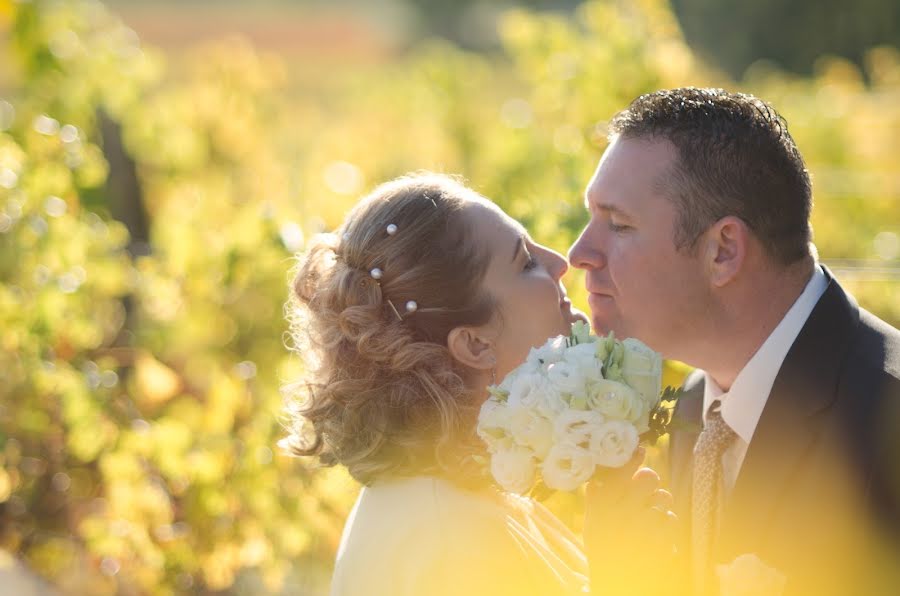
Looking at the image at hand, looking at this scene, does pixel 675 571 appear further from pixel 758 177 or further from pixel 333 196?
pixel 333 196

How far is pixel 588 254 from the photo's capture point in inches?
130

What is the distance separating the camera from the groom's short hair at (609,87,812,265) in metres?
3.14

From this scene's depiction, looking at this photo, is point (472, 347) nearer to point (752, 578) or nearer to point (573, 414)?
point (573, 414)

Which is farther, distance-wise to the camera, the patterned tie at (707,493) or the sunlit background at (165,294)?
the sunlit background at (165,294)

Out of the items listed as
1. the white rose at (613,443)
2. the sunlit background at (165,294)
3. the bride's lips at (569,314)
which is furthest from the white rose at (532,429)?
the sunlit background at (165,294)

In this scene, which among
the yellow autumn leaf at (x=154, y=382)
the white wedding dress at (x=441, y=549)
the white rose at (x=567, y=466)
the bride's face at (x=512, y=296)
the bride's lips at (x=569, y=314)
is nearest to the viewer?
the white rose at (x=567, y=466)

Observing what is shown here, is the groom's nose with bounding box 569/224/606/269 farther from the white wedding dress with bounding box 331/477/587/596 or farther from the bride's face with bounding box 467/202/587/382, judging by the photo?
the white wedding dress with bounding box 331/477/587/596

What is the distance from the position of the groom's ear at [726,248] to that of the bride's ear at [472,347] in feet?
2.19

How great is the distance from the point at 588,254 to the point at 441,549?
39.1 inches

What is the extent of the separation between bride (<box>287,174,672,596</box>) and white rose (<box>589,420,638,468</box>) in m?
0.53

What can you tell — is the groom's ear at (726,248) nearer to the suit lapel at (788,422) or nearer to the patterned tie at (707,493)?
the suit lapel at (788,422)

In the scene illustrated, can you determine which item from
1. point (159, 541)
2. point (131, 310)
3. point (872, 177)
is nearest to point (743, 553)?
point (159, 541)

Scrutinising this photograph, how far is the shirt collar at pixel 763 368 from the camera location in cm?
315

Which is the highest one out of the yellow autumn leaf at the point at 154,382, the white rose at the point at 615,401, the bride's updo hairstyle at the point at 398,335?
the white rose at the point at 615,401
